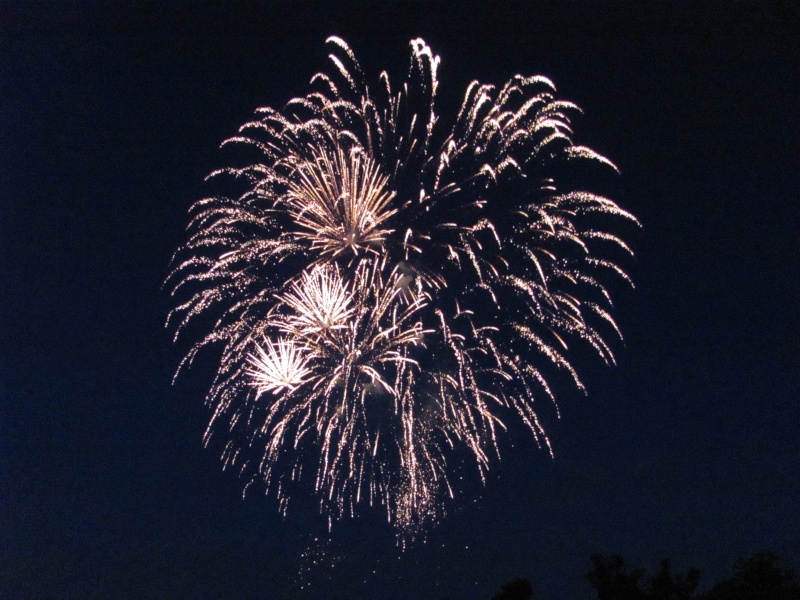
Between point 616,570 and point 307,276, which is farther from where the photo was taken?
point 616,570

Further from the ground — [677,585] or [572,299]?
[572,299]

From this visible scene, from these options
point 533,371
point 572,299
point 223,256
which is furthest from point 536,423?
point 223,256

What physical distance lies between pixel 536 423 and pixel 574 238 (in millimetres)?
4481

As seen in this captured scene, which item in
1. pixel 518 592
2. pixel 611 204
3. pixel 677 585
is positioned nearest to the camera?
pixel 611 204

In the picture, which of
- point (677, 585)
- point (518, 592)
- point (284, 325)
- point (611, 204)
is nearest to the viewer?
point (611, 204)

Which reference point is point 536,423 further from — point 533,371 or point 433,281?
point 433,281

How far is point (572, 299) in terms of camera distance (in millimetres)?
18062

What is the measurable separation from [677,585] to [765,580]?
123 inches

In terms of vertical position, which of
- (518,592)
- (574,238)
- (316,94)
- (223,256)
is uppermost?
(316,94)

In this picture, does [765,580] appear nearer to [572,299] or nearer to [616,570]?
[616,570]

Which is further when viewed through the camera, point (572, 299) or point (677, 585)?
point (677, 585)

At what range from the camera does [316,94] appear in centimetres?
1786

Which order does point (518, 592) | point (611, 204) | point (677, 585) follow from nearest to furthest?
point (611, 204) → point (518, 592) → point (677, 585)

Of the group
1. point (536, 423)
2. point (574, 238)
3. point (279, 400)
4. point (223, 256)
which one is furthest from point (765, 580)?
point (223, 256)
